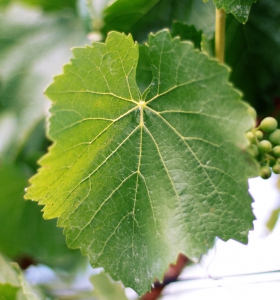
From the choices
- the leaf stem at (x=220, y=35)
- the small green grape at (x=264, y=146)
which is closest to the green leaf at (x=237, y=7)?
the leaf stem at (x=220, y=35)

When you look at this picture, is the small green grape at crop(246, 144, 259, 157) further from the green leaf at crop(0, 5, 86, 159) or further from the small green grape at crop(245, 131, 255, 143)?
the green leaf at crop(0, 5, 86, 159)

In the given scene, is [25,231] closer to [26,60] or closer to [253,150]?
[26,60]

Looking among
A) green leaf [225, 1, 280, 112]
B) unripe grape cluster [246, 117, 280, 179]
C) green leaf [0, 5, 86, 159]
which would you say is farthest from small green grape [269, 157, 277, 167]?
green leaf [0, 5, 86, 159]

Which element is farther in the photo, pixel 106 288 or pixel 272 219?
pixel 272 219

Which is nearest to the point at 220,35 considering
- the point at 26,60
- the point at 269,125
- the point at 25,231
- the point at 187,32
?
the point at 187,32

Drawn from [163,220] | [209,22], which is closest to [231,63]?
[209,22]

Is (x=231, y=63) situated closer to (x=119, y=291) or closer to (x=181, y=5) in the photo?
(x=181, y=5)
